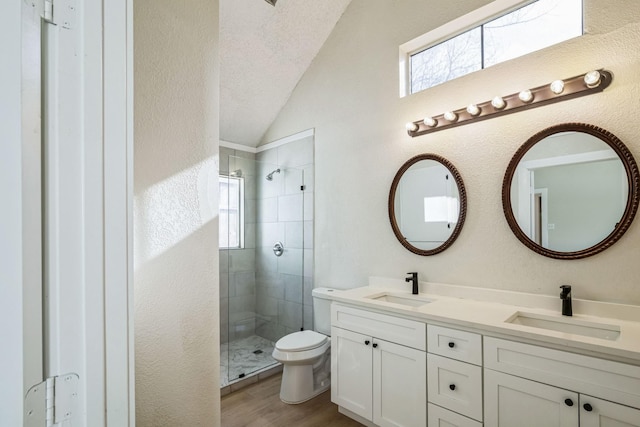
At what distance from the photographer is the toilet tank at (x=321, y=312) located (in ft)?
9.55

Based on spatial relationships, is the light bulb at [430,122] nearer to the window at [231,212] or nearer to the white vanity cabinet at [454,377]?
the white vanity cabinet at [454,377]

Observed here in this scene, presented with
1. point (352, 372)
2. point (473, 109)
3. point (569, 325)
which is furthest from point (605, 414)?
point (473, 109)

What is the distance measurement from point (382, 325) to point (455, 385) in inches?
19.8

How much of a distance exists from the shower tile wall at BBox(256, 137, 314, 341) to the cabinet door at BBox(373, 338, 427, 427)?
121 cm

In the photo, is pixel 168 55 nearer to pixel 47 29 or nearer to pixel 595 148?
pixel 47 29

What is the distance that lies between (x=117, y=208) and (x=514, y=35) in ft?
7.87

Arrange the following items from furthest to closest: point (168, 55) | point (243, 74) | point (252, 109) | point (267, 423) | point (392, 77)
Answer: point (252, 109)
point (243, 74)
point (392, 77)
point (267, 423)
point (168, 55)

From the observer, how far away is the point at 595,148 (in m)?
1.68

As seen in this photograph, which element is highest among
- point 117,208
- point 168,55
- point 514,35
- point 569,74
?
point 514,35

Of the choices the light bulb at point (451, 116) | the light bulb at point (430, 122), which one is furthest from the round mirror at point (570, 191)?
the light bulb at point (430, 122)

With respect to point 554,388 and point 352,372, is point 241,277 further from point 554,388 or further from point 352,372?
point 554,388

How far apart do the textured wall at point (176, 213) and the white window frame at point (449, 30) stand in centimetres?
158

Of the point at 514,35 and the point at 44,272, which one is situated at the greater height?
the point at 514,35

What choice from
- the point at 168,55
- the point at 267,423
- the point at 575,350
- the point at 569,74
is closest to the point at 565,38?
the point at 569,74
